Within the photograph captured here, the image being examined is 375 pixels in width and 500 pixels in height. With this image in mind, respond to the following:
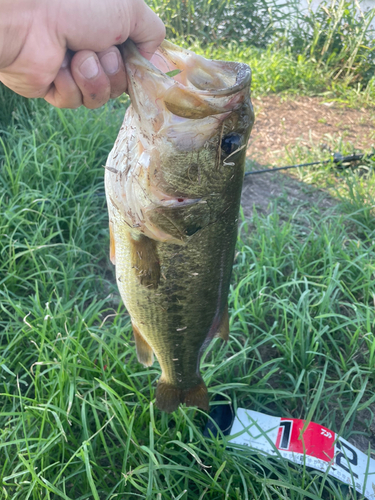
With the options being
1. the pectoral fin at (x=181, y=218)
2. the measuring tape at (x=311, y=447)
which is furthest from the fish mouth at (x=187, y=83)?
the measuring tape at (x=311, y=447)

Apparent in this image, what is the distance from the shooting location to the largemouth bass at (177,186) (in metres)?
1.21

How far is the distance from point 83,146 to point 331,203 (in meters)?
2.38

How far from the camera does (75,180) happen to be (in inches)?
129

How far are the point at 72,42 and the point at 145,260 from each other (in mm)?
752

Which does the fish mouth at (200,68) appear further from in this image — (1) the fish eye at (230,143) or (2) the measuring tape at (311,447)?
(2) the measuring tape at (311,447)

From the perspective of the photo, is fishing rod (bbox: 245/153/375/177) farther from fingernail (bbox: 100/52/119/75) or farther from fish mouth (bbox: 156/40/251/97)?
fingernail (bbox: 100/52/119/75)

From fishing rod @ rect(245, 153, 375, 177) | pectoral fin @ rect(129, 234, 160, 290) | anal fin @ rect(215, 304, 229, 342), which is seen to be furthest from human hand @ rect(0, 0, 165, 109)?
fishing rod @ rect(245, 153, 375, 177)

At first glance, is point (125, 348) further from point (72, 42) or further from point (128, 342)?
point (72, 42)

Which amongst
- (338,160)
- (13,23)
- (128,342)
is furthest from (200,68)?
(338,160)

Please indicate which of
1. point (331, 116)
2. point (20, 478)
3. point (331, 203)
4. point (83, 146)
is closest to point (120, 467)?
point (20, 478)

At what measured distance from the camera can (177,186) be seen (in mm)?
1300

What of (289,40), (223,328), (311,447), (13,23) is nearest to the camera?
(13,23)

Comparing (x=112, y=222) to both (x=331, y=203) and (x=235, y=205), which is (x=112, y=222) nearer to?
(x=235, y=205)

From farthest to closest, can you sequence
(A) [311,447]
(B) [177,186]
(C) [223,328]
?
(A) [311,447], (C) [223,328], (B) [177,186]
